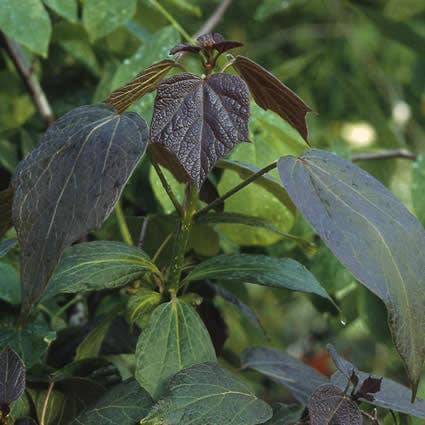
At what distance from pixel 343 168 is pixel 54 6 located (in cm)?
65

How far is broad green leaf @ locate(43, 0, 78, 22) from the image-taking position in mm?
1270

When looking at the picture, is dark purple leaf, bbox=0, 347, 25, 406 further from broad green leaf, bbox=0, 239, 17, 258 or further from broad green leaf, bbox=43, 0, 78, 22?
broad green leaf, bbox=43, 0, 78, 22

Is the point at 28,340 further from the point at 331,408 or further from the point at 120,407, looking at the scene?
the point at 331,408

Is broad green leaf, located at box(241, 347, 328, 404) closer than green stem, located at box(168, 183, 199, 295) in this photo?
No

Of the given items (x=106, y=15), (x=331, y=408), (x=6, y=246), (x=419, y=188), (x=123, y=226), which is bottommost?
(x=419, y=188)

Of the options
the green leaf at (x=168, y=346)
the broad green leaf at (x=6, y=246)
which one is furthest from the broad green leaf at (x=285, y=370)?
the broad green leaf at (x=6, y=246)

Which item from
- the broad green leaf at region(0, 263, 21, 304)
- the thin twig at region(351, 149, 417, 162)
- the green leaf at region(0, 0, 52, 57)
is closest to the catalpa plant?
the broad green leaf at region(0, 263, 21, 304)

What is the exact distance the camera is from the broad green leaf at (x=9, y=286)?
3.38 feet

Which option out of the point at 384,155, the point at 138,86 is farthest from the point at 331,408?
the point at 384,155

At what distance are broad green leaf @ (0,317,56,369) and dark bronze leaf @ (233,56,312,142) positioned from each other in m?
0.35

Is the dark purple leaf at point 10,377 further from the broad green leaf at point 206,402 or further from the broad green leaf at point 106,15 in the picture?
the broad green leaf at point 106,15

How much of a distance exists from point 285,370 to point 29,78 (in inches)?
26.9

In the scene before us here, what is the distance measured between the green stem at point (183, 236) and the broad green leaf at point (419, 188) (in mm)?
618

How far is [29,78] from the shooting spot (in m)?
1.42
